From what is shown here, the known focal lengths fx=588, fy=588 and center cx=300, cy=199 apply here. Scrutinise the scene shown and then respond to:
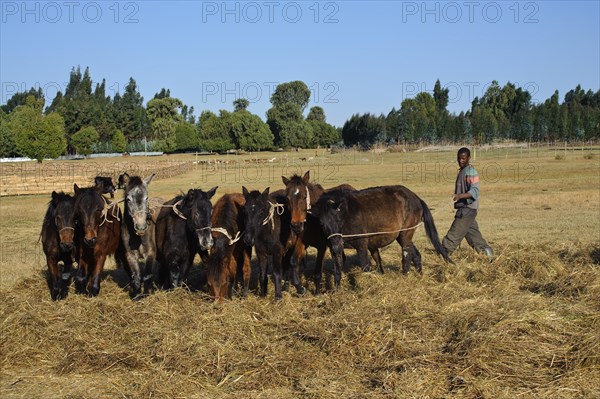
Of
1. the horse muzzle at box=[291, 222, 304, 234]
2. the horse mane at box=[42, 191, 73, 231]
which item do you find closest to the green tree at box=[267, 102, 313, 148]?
the horse mane at box=[42, 191, 73, 231]

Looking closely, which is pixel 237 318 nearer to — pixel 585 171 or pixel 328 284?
pixel 328 284

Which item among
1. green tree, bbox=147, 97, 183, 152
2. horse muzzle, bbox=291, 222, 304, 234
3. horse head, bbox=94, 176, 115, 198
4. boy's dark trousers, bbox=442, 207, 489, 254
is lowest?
boy's dark trousers, bbox=442, 207, 489, 254

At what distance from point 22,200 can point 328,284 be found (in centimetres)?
2521

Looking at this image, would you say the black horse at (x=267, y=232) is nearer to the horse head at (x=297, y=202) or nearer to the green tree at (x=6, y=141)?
the horse head at (x=297, y=202)

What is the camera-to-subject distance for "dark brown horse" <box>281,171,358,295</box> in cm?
850

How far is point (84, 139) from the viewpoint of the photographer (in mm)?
93188

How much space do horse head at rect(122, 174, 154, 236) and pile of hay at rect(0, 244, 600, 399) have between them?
116cm

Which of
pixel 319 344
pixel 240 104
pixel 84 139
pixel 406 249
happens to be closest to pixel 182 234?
pixel 319 344

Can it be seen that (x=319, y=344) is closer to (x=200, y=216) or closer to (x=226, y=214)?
(x=200, y=216)

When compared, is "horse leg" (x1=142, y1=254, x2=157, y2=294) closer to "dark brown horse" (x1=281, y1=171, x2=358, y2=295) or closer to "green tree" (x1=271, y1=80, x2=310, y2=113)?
"dark brown horse" (x1=281, y1=171, x2=358, y2=295)

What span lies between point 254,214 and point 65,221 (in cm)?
268

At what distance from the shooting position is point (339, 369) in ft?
19.3

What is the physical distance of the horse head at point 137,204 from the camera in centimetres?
859

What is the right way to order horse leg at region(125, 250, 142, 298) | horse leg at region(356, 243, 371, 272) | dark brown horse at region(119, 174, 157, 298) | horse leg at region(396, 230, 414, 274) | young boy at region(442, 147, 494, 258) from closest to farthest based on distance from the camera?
dark brown horse at region(119, 174, 157, 298) → horse leg at region(125, 250, 142, 298) → horse leg at region(356, 243, 371, 272) → horse leg at region(396, 230, 414, 274) → young boy at region(442, 147, 494, 258)
